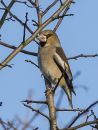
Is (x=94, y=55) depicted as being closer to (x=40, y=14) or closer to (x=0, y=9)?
(x=40, y=14)

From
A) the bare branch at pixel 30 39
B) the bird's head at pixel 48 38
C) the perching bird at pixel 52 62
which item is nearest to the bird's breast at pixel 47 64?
the perching bird at pixel 52 62

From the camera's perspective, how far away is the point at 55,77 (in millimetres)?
6398

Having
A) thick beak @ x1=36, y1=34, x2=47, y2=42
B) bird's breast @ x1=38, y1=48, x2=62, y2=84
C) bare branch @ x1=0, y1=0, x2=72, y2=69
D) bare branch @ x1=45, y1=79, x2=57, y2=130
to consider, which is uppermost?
thick beak @ x1=36, y1=34, x2=47, y2=42

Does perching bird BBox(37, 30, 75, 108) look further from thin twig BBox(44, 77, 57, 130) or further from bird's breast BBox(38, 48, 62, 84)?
thin twig BBox(44, 77, 57, 130)

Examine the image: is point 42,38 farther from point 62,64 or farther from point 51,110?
point 51,110

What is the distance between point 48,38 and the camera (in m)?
6.54

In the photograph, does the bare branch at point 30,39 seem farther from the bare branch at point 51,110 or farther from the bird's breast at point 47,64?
the bird's breast at point 47,64

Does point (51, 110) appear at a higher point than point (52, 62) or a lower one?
lower

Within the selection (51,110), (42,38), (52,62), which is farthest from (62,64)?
(51,110)

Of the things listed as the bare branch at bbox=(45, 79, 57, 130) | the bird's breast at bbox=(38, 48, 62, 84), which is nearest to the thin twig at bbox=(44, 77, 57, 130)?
the bare branch at bbox=(45, 79, 57, 130)

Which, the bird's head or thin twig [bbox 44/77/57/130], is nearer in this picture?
thin twig [bbox 44/77/57/130]

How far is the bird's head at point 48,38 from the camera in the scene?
6.42 metres

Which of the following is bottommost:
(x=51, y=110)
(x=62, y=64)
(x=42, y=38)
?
(x=51, y=110)

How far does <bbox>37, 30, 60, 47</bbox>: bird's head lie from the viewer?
6.42 meters
